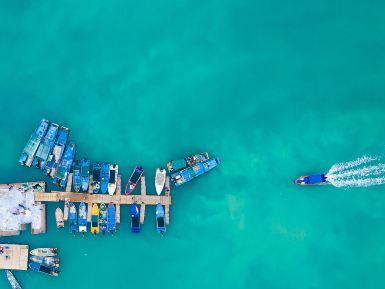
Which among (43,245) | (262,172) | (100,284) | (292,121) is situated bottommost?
(100,284)

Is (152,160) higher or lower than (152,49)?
lower

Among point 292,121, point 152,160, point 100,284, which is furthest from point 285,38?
point 100,284

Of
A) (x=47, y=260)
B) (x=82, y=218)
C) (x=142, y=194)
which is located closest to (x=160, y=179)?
(x=142, y=194)

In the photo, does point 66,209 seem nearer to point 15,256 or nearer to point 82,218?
point 82,218

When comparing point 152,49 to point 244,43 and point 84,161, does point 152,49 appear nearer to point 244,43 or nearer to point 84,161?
point 244,43

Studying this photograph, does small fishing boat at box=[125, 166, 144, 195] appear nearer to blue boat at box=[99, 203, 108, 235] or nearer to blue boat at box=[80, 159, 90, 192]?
blue boat at box=[99, 203, 108, 235]

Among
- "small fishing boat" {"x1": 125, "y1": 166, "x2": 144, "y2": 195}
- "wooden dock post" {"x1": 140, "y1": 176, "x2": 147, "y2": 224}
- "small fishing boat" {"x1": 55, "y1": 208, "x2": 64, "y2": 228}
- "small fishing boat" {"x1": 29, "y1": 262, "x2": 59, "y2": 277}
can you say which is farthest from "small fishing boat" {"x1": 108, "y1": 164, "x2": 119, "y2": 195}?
"small fishing boat" {"x1": 29, "y1": 262, "x2": 59, "y2": 277}
